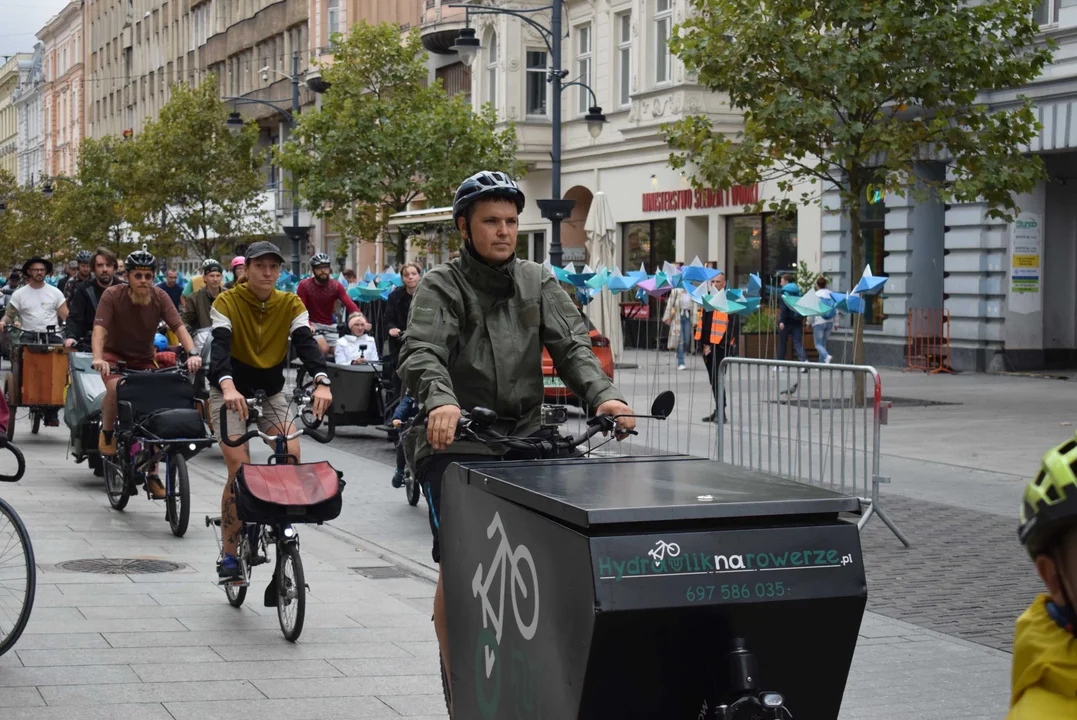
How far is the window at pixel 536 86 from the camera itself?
40.6m

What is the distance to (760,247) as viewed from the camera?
107 ft

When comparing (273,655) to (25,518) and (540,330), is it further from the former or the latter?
(25,518)

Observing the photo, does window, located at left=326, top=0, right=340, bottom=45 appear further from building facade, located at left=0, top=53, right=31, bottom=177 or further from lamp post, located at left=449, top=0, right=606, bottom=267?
building facade, located at left=0, top=53, right=31, bottom=177

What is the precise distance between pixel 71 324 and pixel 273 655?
7564mm

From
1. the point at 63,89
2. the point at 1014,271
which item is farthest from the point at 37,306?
the point at 63,89

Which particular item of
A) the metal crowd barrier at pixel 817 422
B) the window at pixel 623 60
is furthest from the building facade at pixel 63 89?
the metal crowd barrier at pixel 817 422

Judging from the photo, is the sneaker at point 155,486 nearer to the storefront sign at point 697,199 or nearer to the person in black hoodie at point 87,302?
the person in black hoodie at point 87,302

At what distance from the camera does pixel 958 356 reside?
2542cm

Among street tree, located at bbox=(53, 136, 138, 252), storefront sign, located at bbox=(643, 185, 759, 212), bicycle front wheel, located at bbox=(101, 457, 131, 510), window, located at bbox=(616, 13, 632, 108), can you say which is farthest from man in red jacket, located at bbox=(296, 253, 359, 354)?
street tree, located at bbox=(53, 136, 138, 252)

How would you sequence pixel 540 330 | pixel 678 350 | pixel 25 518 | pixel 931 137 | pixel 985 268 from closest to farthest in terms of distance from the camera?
pixel 540 330, pixel 25 518, pixel 931 137, pixel 985 268, pixel 678 350

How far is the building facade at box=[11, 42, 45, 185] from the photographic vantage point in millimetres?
118688

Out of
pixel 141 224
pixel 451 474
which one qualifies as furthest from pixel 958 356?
pixel 141 224

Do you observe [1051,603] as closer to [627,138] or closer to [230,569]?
[230,569]

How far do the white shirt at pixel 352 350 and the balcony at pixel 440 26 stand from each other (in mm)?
28734
